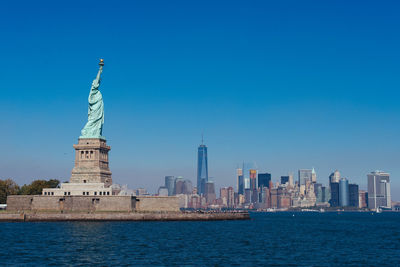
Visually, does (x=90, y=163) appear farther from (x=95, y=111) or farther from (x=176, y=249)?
(x=176, y=249)

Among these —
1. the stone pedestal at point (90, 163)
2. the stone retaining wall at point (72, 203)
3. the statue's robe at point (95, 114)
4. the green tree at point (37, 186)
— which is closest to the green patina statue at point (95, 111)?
the statue's robe at point (95, 114)

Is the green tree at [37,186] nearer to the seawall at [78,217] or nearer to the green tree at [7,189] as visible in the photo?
the green tree at [7,189]

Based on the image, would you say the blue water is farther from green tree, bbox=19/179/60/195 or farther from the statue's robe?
green tree, bbox=19/179/60/195

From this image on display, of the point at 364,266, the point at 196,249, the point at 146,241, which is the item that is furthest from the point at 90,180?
the point at 364,266

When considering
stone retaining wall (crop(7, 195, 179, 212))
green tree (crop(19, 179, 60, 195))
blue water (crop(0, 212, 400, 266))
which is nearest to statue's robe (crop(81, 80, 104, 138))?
stone retaining wall (crop(7, 195, 179, 212))

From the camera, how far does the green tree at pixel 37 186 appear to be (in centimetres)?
13388

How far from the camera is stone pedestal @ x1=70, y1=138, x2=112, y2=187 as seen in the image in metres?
114

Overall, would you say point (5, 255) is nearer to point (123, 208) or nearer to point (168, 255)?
point (168, 255)

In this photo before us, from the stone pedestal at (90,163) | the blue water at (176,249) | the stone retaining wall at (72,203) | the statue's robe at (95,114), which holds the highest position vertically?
the statue's robe at (95,114)

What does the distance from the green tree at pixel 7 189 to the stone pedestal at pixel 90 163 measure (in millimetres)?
32427

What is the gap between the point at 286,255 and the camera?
58406 mm

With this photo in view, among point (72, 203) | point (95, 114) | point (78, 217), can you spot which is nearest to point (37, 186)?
point (95, 114)

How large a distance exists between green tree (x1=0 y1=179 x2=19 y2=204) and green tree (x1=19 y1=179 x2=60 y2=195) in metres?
1.94

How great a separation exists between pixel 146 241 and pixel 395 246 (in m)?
34.7
